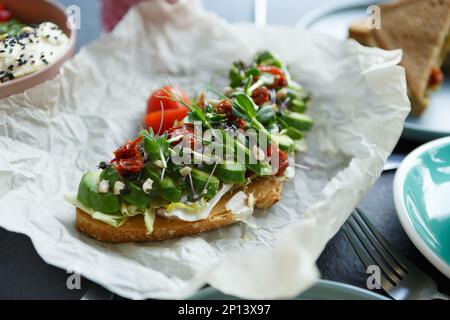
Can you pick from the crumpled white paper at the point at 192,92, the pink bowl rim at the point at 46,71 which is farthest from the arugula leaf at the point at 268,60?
the pink bowl rim at the point at 46,71

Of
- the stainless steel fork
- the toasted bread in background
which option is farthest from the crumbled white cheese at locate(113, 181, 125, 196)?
the toasted bread in background

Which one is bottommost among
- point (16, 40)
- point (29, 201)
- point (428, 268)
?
point (428, 268)

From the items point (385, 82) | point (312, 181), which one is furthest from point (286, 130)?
point (385, 82)

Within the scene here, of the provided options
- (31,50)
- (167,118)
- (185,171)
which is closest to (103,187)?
(185,171)

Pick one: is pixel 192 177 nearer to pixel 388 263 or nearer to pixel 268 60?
pixel 388 263

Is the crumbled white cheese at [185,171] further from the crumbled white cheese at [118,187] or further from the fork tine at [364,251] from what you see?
the fork tine at [364,251]

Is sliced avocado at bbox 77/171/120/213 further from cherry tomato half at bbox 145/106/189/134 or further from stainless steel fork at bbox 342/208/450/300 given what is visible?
stainless steel fork at bbox 342/208/450/300
